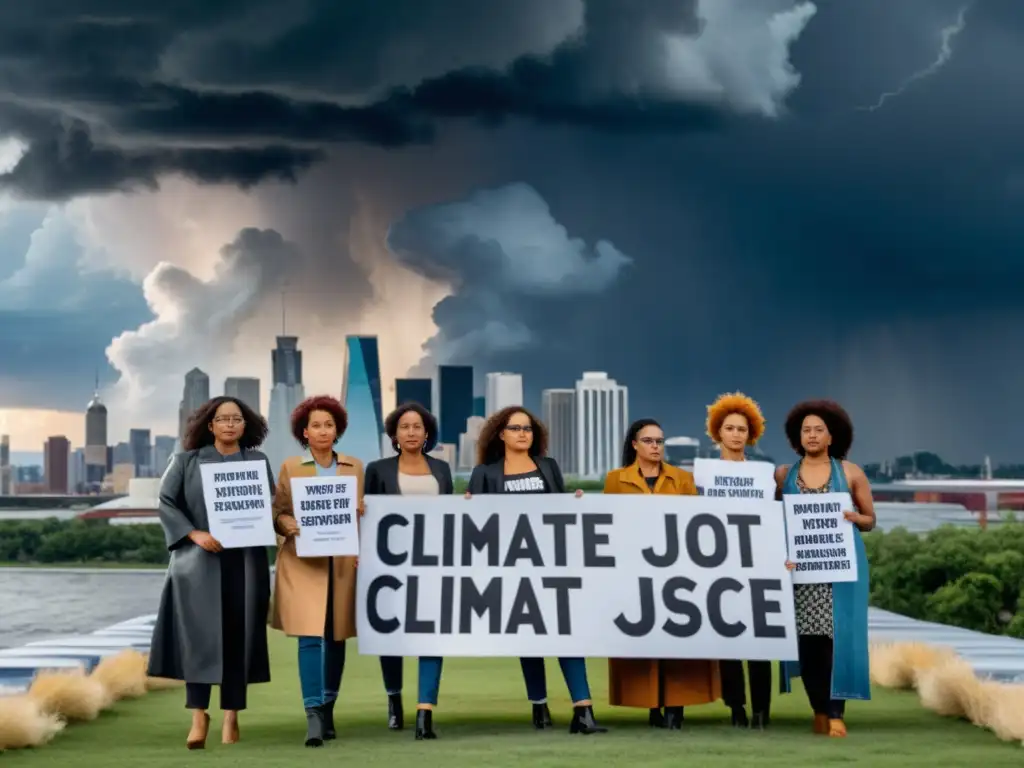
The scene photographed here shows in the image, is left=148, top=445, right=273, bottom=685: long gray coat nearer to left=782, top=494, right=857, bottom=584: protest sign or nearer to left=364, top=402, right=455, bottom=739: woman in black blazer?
left=364, top=402, right=455, bottom=739: woman in black blazer

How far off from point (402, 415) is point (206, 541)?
1.19 metres

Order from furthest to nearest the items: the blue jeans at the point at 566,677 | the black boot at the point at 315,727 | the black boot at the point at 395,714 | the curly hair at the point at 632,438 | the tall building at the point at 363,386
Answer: the tall building at the point at 363,386 < the black boot at the point at 395,714 < the curly hair at the point at 632,438 < the blue jeans at the point at 566,677 < the black boot at the point at 315,727

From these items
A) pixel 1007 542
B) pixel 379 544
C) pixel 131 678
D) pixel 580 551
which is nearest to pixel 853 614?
pixel 580 551

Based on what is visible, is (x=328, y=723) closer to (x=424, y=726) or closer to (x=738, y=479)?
(x=424, y=726)

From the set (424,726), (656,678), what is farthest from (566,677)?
(424,726)

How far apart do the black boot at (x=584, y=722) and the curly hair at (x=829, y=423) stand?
172 cm

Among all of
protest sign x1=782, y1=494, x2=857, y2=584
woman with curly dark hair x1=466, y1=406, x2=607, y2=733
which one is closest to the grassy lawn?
woman with curly dark hair x1=466, y1=406, x2=607, y2=733

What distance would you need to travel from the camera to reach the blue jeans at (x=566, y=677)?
25.2 feet

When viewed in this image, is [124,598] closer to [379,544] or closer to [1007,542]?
[1007,542]

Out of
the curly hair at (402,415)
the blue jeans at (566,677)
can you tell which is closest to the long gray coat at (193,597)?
the curly hair at (402,415)

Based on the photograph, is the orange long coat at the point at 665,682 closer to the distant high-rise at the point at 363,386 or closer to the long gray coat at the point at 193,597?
the long gray coat at the point at 193,597

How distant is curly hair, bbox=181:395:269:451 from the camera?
7605mm

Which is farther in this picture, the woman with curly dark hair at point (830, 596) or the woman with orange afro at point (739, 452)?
the woman with orange afro at point (739, 452)

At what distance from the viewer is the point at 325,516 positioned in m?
7.59
